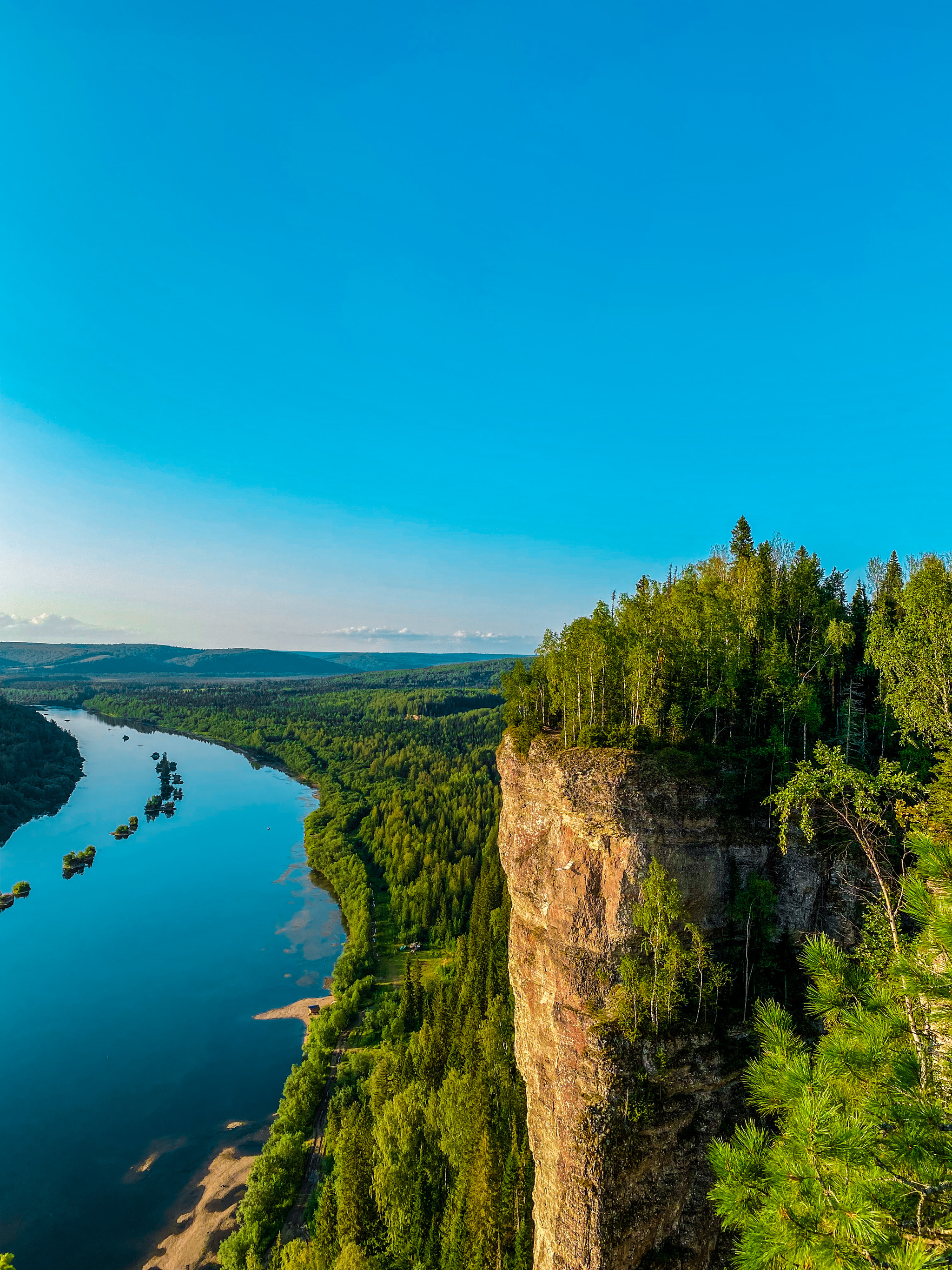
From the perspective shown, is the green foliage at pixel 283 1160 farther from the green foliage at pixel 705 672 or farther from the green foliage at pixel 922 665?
the green foliage at pixel 922 665

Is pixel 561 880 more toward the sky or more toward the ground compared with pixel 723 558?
more toward the ground

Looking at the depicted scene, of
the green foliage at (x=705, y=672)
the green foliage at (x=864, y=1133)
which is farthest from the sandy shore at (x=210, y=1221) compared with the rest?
the green foliage at (x=864, y=1133)

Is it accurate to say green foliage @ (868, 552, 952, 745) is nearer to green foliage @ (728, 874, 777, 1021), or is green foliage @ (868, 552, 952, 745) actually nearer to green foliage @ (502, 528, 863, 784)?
green foliage @ (502, 528, 863, 784)

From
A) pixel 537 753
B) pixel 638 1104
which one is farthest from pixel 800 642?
pixel 638 1104

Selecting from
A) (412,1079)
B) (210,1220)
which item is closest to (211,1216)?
(210,1220)

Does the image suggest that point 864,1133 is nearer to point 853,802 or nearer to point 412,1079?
point 853,802

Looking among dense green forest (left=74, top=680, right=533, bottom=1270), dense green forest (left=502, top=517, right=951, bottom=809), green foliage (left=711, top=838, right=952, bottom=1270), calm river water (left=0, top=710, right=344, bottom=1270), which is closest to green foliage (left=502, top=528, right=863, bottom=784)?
dense green forest (left=502, top=517, right=951, bottom=809)

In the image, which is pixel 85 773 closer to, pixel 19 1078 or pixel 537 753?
pixel 19 1078
